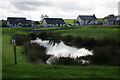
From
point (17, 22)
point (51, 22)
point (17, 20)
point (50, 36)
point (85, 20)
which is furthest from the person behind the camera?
point (85, 20)

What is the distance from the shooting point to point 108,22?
77688mm

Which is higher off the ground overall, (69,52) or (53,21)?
(53,21)

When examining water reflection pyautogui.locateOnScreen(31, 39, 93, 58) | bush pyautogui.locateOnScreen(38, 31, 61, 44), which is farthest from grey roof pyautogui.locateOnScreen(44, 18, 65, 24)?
water reflection pyautogui.locateOnScreen(31, 39, 93, 58)

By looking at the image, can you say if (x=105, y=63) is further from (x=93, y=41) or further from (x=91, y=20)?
(x=91, y=20)

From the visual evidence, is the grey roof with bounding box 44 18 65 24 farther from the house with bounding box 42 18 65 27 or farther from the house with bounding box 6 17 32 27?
the house with bounding box 6 17 32 27

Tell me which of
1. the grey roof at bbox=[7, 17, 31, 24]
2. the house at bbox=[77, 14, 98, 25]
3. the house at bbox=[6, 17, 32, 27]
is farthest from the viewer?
the house at bbox=[77, 14, 98, 25]

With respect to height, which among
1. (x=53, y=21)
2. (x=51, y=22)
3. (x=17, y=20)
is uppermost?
(x=17, y=20)

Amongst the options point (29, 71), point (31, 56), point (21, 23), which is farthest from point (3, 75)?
point (21, 23)

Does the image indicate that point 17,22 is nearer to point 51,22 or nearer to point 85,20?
point 51,22

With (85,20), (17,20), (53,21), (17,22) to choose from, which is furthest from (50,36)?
(17,20)

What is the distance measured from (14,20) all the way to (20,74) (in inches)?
3352

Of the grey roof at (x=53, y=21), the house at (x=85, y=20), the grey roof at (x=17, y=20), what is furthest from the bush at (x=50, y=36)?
the house at (x=85, y=20)

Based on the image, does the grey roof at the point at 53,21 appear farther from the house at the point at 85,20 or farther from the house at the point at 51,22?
the house at the point at 85,20

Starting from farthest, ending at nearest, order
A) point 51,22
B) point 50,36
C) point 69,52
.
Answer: point 51,22 < point 50,36 < point 69,52
